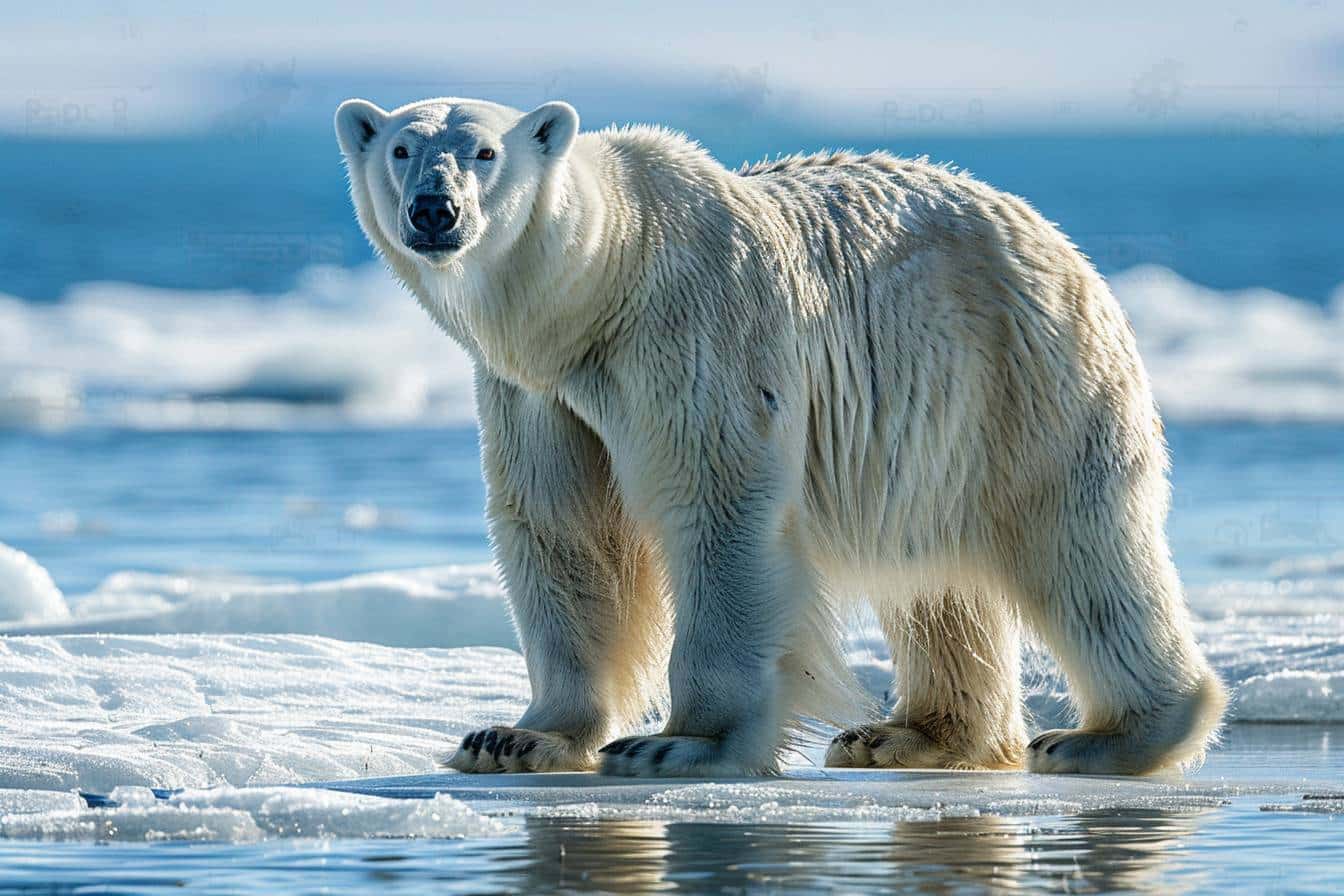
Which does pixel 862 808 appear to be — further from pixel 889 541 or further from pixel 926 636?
pixel 926 636

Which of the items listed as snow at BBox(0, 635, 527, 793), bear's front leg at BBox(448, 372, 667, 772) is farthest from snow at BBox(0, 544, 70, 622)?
bear's front leg at BBox(448, 372, 667, 772)

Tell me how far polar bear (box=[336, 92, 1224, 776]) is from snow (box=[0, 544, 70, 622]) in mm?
5718

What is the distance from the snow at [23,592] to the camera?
1107 cm

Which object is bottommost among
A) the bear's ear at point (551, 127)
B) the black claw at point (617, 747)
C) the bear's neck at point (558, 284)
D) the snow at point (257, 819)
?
the snow at point (257, 819)

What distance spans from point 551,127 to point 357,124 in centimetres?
55

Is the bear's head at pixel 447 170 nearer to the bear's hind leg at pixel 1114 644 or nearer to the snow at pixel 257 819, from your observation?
the snow at pixel 257 819

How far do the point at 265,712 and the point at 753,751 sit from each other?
224 centimetres

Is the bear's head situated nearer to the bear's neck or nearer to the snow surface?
the bear's neck

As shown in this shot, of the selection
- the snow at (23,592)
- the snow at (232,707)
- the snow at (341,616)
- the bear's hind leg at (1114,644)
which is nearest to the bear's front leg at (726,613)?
the bear's hind leg at (1114,644)

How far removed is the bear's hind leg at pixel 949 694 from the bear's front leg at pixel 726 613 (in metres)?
1.17

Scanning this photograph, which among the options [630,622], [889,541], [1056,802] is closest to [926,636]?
[889,541]

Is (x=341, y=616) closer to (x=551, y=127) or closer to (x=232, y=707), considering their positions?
(x=232, y=707)

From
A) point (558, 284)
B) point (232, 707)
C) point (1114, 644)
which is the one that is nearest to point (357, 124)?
point (558, 284)

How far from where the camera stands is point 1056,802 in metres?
5.16
